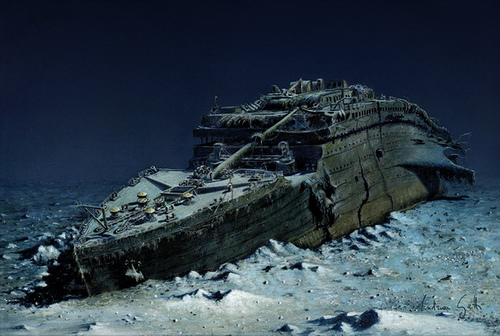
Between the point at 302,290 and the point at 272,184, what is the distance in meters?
3.90

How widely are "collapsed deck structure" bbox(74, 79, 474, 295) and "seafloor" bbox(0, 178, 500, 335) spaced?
2.27 ft

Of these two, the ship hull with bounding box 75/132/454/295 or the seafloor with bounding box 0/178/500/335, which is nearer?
the seafloor with bounding box 0/178/500/335

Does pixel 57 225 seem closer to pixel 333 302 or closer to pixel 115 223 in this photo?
pixel 115 223

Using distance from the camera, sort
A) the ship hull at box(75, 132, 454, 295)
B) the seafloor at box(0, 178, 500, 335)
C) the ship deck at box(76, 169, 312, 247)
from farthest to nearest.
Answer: the ship deck at box(76, 169, 312, 247) < the ship hull at box(75, 132, 454, 295) < the seafloor at box(0, 178, 500, 335)

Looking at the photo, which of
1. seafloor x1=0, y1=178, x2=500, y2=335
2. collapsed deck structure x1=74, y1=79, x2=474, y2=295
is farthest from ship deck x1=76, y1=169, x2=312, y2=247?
seafloor x1=0, y1=178, x2=500, y2=335

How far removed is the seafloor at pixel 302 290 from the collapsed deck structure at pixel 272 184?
693mm

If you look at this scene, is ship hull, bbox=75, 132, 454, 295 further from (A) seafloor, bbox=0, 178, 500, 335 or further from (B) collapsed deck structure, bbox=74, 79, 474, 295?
(A) seafloor, bbox=0, 178, 500, 335

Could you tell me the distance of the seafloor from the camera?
10070mm

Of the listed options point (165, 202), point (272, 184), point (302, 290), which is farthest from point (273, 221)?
point (165, 202)

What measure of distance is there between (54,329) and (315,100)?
1481cm

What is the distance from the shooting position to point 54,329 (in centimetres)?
1010

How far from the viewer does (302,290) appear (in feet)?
42.6

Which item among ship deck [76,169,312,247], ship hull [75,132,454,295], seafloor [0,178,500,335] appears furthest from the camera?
ship deck [76,169,312,247]

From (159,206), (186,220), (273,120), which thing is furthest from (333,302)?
(273,120)
